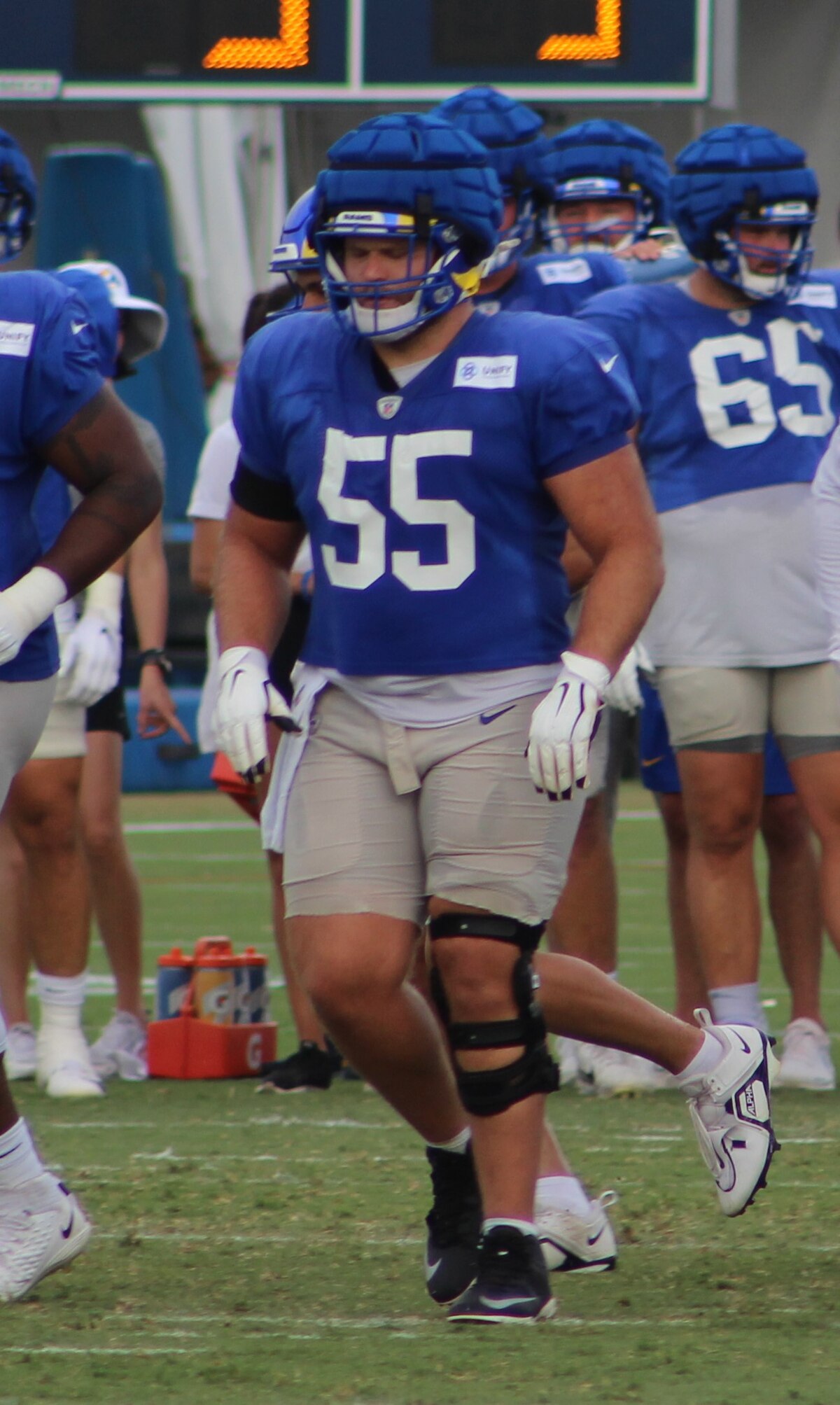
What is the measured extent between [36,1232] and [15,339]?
1.45 metres

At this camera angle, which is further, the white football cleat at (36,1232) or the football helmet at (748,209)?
the football helmet at (748,209)

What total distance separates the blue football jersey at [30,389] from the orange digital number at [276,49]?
8.96 m

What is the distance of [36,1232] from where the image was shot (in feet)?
13.6

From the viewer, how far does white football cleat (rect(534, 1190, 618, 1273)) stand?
433 centimetres

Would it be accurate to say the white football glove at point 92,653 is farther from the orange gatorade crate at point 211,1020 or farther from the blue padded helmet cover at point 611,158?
the blue padded helmet cover at point 611,158

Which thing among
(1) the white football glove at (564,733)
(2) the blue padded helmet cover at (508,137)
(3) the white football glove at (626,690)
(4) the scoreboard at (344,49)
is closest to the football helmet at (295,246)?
(2) the blue padded helmet cover at (508,137)

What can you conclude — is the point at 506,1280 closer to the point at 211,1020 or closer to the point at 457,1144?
the point at 457,1144

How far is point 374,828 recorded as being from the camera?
406cm

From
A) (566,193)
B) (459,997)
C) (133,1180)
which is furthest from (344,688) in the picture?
(566,193)

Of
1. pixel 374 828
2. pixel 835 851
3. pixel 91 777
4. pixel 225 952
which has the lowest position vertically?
pixel 225 952

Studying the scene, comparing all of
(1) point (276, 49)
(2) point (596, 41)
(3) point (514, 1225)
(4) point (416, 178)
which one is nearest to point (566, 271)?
(4) point (416, 178)

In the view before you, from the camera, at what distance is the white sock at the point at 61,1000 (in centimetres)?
642

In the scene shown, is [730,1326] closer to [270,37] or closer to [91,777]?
[91,777]

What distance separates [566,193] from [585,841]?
6.72 feet
